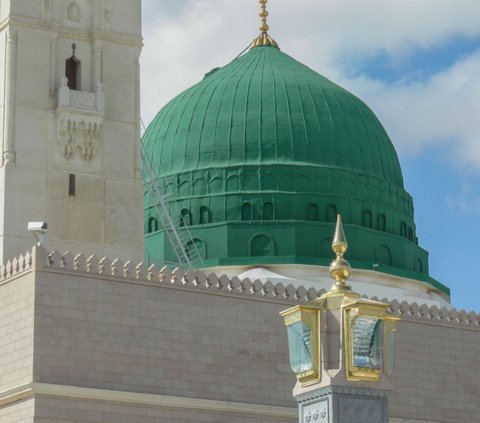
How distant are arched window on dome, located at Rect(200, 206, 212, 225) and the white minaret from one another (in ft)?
17.3

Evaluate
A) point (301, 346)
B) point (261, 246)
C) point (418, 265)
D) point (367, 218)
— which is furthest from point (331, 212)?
point (301, 346)

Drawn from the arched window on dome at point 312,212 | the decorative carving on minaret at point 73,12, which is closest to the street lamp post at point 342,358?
the decorative carving on minaret at point 73,12

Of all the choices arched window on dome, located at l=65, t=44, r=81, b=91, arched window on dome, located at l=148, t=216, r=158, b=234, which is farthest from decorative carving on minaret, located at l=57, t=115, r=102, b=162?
arched window on dome, located at l=148, t=216, r=158, b=234

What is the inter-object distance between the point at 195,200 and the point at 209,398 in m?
10.8

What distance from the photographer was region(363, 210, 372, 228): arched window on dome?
35625 mm

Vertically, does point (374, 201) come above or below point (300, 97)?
below

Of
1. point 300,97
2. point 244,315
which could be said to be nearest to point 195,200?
point 300,97

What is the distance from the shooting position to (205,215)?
34875 millimetres

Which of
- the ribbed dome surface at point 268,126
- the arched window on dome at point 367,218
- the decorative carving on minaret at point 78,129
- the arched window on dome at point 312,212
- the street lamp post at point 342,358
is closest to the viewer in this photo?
the street lamp post at point 342,358

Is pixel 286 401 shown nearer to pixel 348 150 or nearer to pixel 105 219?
pixel 105 219

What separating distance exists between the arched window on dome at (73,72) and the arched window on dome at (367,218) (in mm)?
8952

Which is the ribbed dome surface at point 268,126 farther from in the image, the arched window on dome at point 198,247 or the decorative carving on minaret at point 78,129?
the decorative carving on minaret at point 78,129

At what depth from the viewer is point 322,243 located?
34688mm

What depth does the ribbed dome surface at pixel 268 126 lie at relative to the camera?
3544cm
